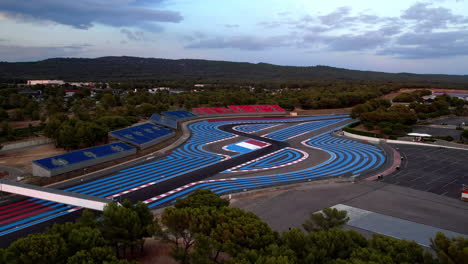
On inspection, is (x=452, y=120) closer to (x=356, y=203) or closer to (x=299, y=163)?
(x=299, y=163)

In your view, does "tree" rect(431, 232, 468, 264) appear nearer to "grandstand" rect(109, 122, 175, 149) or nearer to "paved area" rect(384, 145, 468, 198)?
"paved area" rect(384, 145, 468, 198)

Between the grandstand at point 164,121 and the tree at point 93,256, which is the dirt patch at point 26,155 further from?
the tree at point 93,256

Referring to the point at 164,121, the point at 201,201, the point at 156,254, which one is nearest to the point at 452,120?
the point at 164,121

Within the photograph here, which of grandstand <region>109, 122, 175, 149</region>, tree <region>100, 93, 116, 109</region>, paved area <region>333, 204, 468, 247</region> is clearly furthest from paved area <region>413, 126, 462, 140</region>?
tree <region>100, 93, 116, 109</region>

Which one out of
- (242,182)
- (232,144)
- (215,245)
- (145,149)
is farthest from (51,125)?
(215,245)

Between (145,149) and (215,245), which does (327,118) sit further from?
(215,245)
